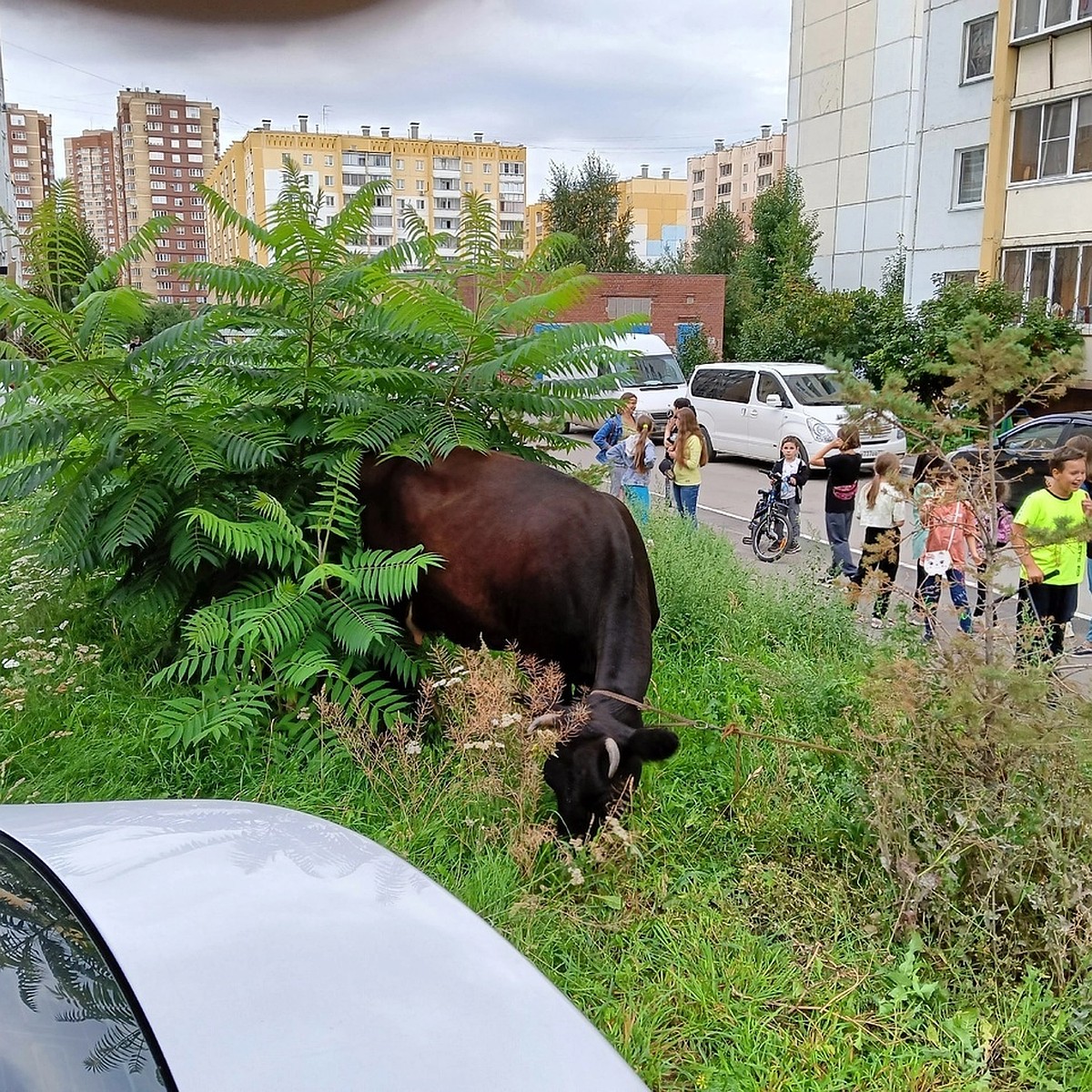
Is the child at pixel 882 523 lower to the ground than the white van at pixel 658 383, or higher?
lower

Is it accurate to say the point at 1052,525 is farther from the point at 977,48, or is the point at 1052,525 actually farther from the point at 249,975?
the point at 977,48

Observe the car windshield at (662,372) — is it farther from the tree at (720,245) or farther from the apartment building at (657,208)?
the apartment building at (657,208)

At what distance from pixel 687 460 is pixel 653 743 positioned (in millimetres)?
9540

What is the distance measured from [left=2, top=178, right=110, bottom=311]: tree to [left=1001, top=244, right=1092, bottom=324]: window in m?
23.4

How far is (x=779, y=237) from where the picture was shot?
3891cm

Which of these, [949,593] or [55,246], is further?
[949,593]

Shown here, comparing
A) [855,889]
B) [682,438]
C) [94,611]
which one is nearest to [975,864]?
[855,889]

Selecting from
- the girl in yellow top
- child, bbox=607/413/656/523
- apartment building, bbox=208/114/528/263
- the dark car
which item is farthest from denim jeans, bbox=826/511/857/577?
apartment building, bbox=208/114/528/263

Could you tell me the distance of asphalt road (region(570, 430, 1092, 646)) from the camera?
9.74 m

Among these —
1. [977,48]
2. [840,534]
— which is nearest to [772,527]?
[840,534]

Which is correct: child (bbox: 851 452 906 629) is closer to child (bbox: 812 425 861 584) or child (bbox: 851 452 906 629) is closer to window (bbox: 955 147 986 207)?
child (bbox: 812 425 861 584)

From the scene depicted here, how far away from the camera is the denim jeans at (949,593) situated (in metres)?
4.69

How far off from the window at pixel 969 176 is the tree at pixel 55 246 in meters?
27.4

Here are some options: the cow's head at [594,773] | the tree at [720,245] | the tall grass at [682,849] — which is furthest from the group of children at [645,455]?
the tree at [720,245]
